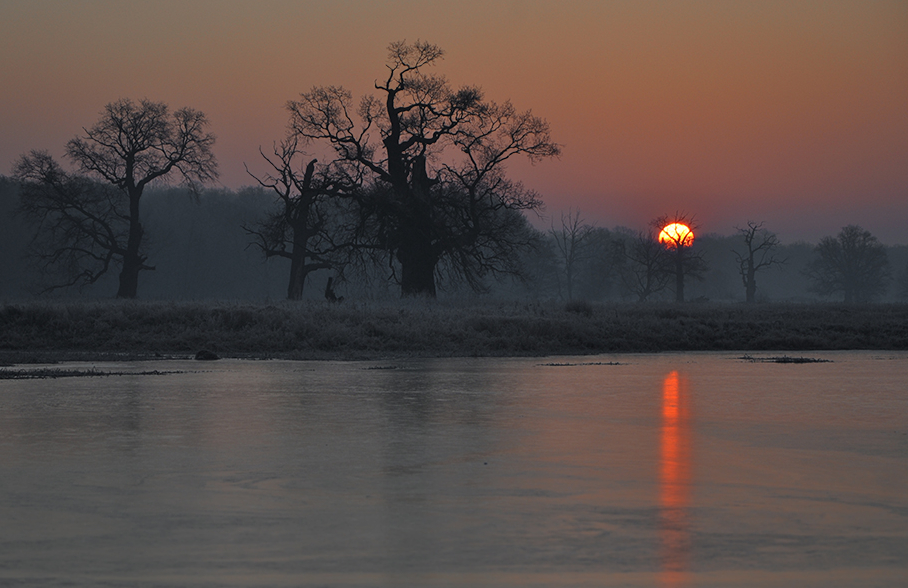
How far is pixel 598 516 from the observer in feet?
22.3

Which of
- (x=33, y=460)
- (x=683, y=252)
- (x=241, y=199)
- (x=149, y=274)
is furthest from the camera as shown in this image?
(x=241, y=199)

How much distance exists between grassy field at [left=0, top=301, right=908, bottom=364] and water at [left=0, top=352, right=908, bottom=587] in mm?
13622

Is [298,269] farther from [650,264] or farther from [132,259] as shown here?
[650,264]

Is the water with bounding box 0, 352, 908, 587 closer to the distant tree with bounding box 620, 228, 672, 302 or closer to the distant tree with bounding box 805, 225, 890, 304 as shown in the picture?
the distant tree with bounding box 620, 228, 672, 302

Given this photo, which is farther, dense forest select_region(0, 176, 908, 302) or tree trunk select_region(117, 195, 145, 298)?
dense forest select_region(0, 176, 908, 302)

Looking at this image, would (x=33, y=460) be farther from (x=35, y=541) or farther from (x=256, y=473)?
(x=35, y=541)

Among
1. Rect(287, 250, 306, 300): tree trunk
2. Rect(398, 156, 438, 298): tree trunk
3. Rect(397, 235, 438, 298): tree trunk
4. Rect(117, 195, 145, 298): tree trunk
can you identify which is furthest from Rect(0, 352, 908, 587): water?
Rect(117, 195, 145, 298): tree trunk

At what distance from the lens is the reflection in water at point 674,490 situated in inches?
221

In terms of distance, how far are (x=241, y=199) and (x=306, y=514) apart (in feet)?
413

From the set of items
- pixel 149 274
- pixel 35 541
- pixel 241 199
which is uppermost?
pixel 241 199

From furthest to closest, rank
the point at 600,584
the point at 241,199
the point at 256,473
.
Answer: the point at 241,199 < the point at 256,473 < the point at 600,584

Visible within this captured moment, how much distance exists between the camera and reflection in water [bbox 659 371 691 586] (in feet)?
18.4

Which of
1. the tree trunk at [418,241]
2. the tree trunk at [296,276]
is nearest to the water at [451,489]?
the tree trunk at [418,241]

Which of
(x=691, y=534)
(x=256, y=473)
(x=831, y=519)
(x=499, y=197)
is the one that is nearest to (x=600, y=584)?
(x=691, y=534)
